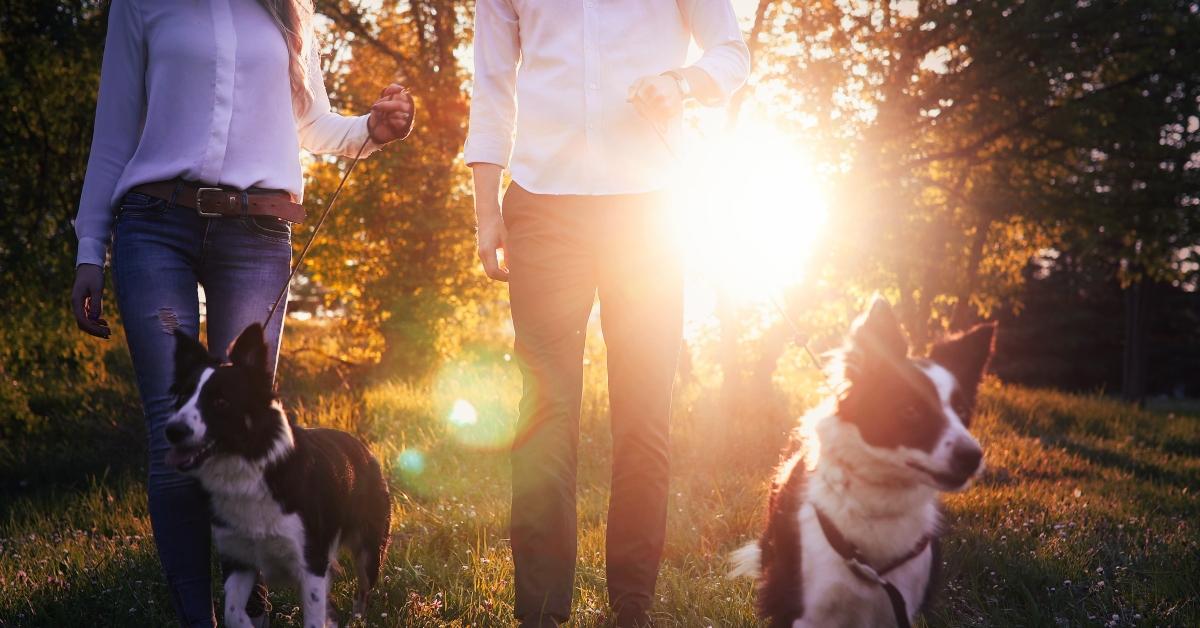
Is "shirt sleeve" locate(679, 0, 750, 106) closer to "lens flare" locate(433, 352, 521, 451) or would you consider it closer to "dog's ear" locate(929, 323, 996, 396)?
"dog's ear" locate(929, 323, 996, 396)

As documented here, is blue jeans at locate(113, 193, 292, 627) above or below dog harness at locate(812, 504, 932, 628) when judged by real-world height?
above

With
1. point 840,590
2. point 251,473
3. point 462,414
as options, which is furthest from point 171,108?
point 462,414

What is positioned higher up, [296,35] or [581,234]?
[296,35]

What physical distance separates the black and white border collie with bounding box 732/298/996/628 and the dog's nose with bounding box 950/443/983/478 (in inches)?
0.6

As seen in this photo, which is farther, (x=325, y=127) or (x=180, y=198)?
(x=325, y=127)

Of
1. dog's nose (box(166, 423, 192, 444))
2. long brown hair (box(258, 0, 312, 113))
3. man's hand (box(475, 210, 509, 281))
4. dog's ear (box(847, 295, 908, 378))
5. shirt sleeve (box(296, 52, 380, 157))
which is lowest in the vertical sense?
dog's nose (box(166, 423, 192, 444))

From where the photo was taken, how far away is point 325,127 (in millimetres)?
3088

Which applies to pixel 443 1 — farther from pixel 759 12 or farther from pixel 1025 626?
pixel 1025 626

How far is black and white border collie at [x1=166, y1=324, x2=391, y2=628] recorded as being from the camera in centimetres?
268

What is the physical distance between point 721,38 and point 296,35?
4.98 ft

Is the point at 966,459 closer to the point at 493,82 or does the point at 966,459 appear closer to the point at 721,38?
the point at 721,38

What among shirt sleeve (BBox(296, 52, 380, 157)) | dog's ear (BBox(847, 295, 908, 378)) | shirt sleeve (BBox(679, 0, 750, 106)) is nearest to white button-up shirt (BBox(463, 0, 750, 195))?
shirt sleeve (BBox(679, 0, 750, 106))

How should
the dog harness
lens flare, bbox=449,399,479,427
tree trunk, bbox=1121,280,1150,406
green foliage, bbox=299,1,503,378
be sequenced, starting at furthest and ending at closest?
tree trunk, bbox=1121,280,1150,406 < green foliage, bbox=299,1,503,378 < lens flare, bbox=449,399,479,427 < the dog harness

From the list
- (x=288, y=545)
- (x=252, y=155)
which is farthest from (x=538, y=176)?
(x=288, y=545)
